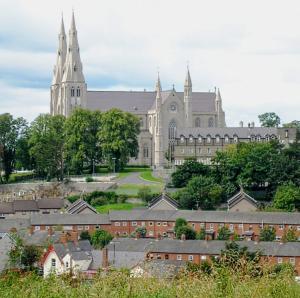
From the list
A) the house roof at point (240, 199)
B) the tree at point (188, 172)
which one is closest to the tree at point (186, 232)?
the house roof at point (240, 199)

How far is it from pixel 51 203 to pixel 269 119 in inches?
2644

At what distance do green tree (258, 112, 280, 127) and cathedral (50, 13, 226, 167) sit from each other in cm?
2328

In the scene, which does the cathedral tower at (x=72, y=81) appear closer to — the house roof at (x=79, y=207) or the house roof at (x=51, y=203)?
the house roof at (x=51, y=203)

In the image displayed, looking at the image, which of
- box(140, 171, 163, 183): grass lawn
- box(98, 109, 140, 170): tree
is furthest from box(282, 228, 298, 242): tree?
box(98, 109, 140, 170): tree

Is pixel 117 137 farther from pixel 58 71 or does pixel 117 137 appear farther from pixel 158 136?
pixel 58 71

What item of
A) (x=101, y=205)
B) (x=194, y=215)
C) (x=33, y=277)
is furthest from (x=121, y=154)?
(x=33, y=277)

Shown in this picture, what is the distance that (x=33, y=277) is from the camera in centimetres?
1516

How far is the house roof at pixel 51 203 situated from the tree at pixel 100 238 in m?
14.1

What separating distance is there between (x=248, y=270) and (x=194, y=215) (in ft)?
141

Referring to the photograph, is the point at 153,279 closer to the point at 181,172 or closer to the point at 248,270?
the point at 248,270

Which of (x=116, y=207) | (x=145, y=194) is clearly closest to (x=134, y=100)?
(x=145, y=194)

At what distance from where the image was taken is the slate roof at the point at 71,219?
5691 centimetres

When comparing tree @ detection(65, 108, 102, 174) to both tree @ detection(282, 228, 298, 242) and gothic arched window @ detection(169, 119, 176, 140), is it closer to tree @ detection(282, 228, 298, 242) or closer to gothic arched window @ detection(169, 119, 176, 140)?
gothic arched window @ detection(169, 119, 176, 140)

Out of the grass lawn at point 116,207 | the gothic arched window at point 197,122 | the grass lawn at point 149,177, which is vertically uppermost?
the gothic arched window at point 197,122
